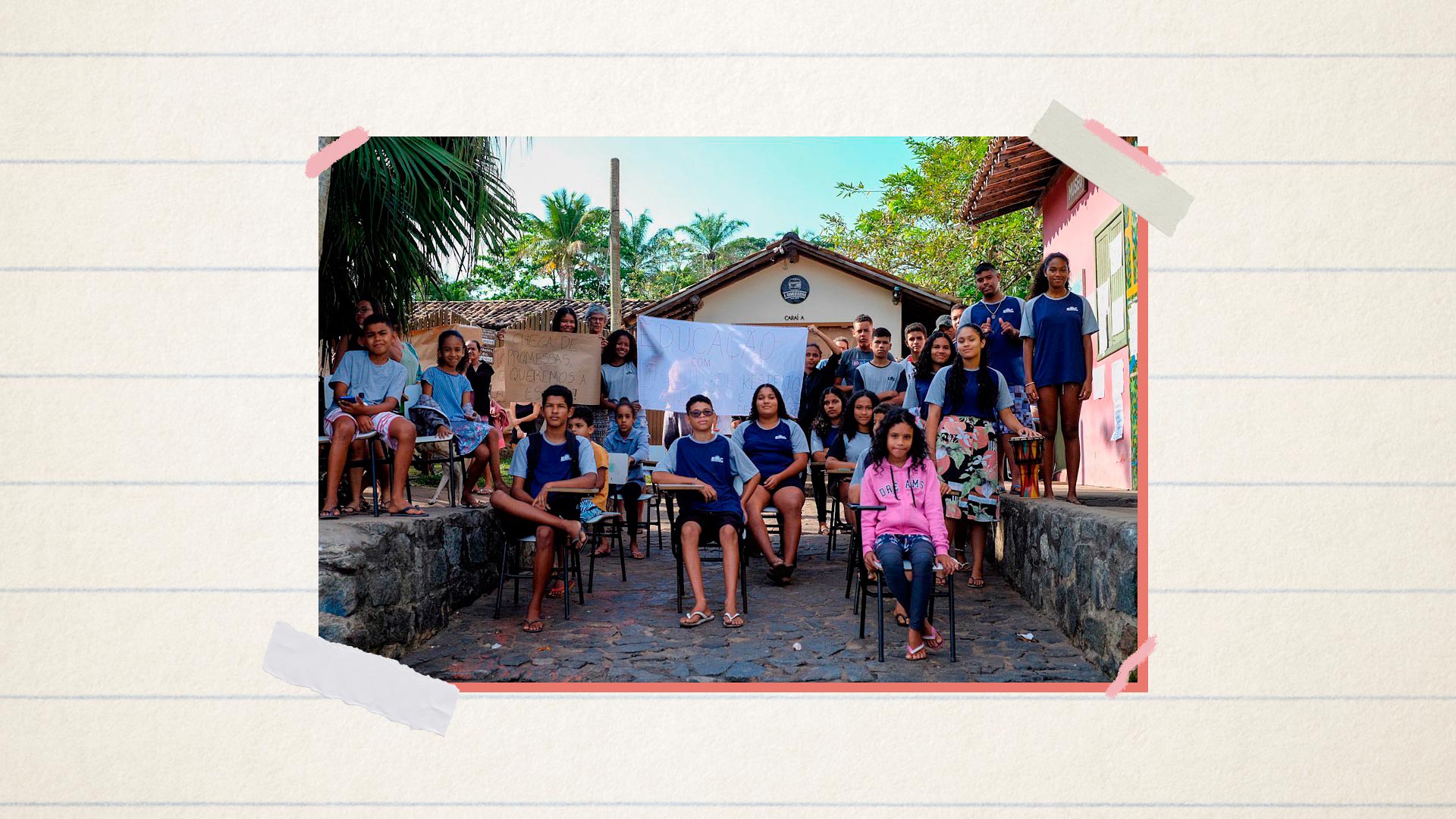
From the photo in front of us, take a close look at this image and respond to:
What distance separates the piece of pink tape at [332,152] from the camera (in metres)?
2.57

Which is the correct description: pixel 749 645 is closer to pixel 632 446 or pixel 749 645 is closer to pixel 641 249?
pixel 632 446

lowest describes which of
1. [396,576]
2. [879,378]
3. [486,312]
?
[396,576]

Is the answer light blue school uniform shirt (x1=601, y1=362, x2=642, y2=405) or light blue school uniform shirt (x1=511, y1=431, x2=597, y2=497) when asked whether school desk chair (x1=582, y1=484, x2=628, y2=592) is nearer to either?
light blue school uniform shirt (x1=511, y1=431, x2=597, y2=497)

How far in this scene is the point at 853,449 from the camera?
597 cm

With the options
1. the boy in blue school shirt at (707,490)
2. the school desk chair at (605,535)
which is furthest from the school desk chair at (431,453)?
the boy in blue school shirt at (707,490)

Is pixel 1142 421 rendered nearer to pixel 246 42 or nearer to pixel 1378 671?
pixel 1378 671

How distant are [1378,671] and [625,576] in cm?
440

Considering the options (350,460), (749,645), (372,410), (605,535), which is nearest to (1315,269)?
(749,645)

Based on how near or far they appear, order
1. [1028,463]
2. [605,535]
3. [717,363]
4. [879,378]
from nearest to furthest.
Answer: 1. [1028,463]
2. [879,378]
3. [605,535]
4. [717,363]

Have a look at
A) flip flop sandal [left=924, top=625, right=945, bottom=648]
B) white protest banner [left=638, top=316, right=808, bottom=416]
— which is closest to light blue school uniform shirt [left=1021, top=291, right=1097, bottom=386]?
flip flop sandal [left=924, top=625, right=945, bottom=648]

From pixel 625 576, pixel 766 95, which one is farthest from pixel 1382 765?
pixel 625 576

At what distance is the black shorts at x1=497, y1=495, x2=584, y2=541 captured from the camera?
4.95 metres

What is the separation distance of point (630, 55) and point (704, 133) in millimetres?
308

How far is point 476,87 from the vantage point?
2.60 meters
